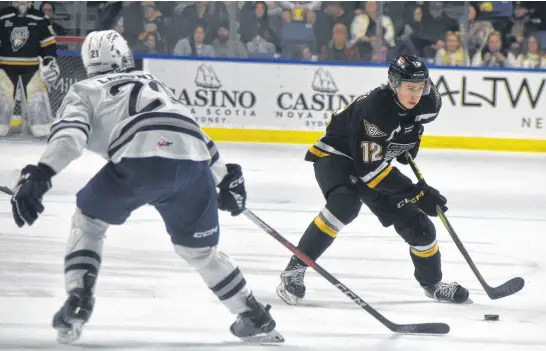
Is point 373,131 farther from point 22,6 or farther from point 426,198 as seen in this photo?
point 22,6

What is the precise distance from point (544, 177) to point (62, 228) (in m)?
4.02

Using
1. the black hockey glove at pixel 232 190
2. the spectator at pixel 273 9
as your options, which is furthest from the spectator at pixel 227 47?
the black hockey glove at pixel 232 190

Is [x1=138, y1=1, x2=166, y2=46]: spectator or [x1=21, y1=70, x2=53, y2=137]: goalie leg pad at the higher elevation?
[x1=138, y1=1, x2=166, y2=46]: spectator

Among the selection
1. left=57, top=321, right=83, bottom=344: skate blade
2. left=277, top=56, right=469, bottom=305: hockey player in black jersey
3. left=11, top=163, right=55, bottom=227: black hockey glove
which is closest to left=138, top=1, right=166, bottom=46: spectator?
left=277, top=56, right=469, bottom=305: hockey player in black jersey

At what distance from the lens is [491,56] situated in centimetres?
934

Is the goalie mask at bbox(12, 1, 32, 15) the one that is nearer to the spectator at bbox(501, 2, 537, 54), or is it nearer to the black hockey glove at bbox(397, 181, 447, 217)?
the spectator at bbox(501, 2, 537, 54)

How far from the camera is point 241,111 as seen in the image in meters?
9.40

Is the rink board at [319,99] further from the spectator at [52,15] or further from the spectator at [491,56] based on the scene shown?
the spectator at [52,15]

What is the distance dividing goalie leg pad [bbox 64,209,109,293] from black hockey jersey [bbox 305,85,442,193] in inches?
44.3

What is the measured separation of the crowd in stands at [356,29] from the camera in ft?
31.0

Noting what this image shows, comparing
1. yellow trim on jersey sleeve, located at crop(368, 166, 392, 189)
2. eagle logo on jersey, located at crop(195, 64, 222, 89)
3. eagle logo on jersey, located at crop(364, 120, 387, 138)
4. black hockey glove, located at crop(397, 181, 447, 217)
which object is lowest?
eagle logo on jersey, located at crop(195, 64, 222, 89)

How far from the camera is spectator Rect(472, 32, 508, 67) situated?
30.6 feet

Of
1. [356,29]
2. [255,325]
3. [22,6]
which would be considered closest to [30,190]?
[255,325]

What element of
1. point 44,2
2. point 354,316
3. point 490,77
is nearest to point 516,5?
point 490,77
